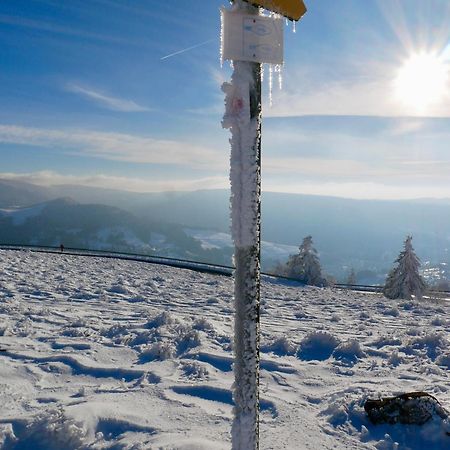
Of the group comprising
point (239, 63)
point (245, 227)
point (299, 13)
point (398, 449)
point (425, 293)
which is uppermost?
point (299, 13)

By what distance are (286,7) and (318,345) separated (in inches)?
316

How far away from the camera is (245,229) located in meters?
2.34

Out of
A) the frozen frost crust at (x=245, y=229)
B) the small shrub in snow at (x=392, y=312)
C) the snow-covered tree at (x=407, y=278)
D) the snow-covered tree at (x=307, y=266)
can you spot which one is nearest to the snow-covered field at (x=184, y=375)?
the small shrub in snow at (x=392, y=312)

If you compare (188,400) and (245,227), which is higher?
(245,227)

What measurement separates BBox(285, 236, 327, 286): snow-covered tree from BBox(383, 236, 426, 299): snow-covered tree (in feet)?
17.6

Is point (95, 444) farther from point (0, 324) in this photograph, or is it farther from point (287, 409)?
point (0, 324)

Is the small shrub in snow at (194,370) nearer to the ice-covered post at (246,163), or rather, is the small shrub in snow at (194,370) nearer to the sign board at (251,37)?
the ice-covered post at (246,163)

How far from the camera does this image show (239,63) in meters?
2.17

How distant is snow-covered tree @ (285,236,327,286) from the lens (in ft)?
97.3

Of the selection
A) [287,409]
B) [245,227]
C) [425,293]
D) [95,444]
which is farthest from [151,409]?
[425,293]

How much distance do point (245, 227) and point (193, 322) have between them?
8278mm

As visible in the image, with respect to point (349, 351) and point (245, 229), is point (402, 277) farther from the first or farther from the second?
point (245, 229)

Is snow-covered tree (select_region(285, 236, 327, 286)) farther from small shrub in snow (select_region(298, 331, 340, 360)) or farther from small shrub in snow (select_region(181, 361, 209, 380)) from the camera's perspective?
small shrub in snow (select_region(181, 361, 209, 380))

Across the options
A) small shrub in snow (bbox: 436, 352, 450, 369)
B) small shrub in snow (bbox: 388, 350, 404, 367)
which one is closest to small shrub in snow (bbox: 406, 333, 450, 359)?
small shrub in snow (bbox: 436, 352, 450, 369)
